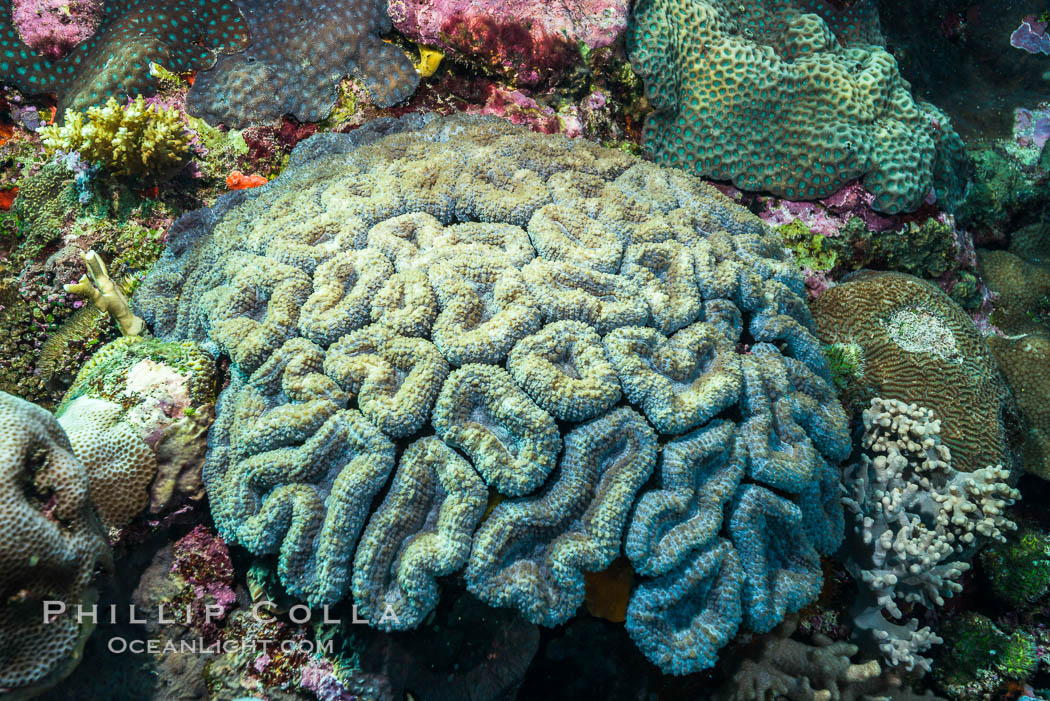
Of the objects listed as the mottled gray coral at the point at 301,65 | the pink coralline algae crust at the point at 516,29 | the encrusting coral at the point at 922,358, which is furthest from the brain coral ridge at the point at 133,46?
the encrusting coral at the point at 922,358

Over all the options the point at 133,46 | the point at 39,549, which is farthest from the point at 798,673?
the point at 133,46

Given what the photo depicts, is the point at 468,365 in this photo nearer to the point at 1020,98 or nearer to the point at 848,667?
the point at 848,667

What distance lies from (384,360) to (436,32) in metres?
2.92

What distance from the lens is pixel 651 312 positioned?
9.17 ft

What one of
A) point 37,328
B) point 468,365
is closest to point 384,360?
point 468,365

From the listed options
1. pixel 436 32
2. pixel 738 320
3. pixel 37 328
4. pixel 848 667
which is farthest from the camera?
pixel 436 32

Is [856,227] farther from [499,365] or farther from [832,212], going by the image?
[499,365]

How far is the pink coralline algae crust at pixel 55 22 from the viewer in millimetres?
4145

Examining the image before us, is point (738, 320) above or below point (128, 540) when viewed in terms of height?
above

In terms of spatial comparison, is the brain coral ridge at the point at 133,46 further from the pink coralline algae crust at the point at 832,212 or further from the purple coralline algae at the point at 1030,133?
the purple coralline algae at the point at 1030,133

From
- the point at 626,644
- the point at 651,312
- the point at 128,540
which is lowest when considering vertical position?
the point at 626,644

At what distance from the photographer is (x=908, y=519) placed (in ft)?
11.7

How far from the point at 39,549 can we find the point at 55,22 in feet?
14.1

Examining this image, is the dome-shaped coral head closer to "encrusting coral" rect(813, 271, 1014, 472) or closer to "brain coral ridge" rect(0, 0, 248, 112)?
"brain coral ridge" rect(0, 0, 248, 112)
